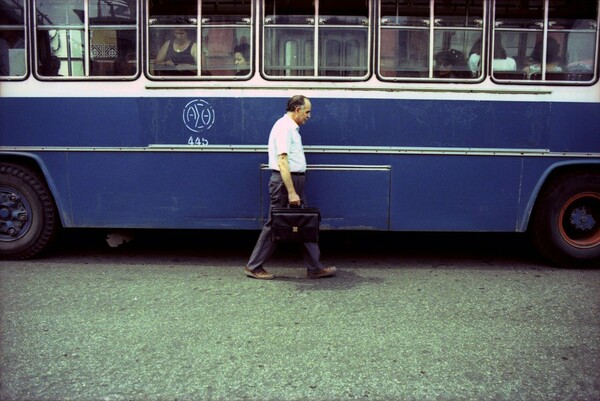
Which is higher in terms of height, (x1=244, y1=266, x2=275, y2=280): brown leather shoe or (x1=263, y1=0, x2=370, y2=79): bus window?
(x1=263, y1=0, x2=370, y2=79): bus window

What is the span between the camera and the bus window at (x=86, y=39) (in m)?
6.36

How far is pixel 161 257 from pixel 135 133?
139cm

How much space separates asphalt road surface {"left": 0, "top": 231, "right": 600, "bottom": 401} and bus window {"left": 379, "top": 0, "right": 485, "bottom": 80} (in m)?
1.97

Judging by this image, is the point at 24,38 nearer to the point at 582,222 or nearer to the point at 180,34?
the point at 180,34

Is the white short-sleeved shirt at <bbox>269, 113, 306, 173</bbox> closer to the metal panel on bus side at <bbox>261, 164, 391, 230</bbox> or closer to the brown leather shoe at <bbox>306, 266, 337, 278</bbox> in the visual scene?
the metal panel on bus side at <bbox>261, 164, 391, 230</bbox>

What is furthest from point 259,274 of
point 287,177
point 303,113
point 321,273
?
point 303,113

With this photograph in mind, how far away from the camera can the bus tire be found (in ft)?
21.1

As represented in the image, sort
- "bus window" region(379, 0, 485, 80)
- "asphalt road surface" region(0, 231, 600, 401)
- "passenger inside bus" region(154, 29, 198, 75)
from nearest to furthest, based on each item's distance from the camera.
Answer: "asphalt road surface" region(0, 231, 600, 401)
"bus window" region(379, 0, 485, 80)
"passenger inside bus" region(154, 29, 198, 75)

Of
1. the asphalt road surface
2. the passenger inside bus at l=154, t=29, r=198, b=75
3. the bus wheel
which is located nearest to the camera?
the asphalt road surface

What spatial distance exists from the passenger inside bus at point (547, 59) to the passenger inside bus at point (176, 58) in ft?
10.7

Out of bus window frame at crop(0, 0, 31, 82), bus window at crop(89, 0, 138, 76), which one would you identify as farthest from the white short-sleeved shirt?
bus window frame at crop(0, 0, 31, 82)

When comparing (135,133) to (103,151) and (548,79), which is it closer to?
(103,151)

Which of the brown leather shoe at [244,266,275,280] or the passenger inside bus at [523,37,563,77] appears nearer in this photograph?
the brown leather shoe at [244,266,275,280]

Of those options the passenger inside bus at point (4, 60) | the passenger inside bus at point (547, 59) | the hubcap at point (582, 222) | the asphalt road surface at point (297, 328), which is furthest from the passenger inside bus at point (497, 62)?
the passenger inside bus at point (4, 60)
